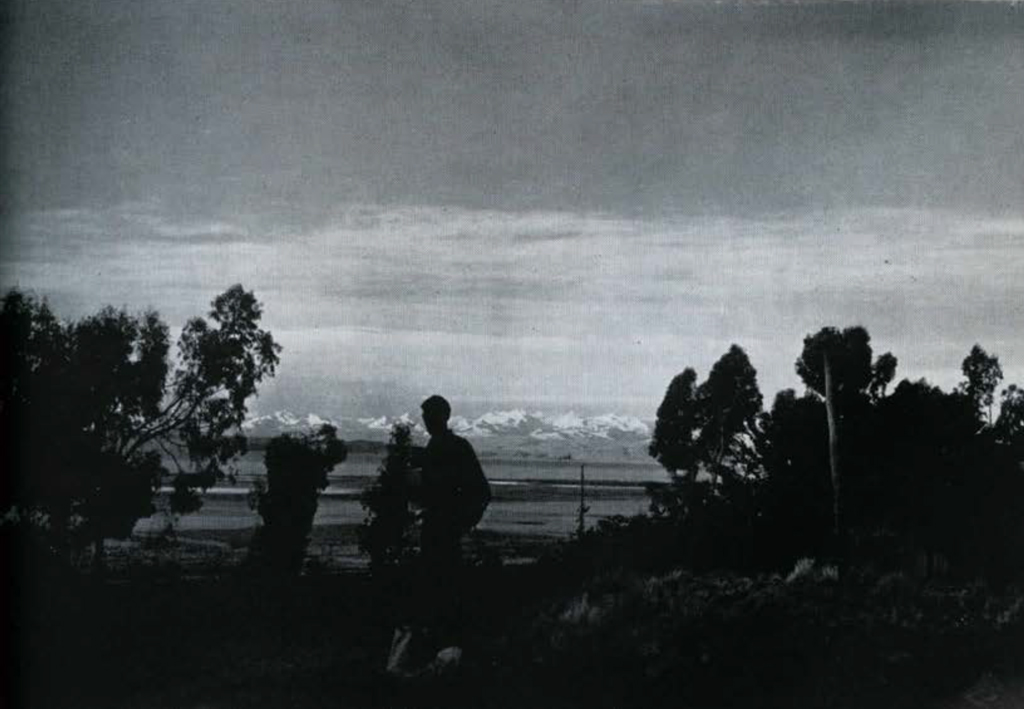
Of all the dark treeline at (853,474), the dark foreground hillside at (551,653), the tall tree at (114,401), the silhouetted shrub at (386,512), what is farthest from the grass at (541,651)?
the silhouetted shrub at (386,512)

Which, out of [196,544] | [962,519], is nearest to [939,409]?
[962,519]

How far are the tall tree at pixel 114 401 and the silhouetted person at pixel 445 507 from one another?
2.82 m

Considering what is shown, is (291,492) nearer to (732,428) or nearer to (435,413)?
(732,428)

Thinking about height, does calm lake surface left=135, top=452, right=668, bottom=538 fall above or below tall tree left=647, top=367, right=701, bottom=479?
below

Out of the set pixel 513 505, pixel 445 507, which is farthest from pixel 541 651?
pixel 513 505

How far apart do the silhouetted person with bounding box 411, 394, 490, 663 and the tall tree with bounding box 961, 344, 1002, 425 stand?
14.8ft

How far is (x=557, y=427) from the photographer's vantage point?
9523 mm

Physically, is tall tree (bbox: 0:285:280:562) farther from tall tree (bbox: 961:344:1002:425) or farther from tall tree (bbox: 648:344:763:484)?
tall tree (bbox: 961:344:1002:425)

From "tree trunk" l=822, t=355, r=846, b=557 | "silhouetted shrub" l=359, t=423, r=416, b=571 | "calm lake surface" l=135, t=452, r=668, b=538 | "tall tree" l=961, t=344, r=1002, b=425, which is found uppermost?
"tall tree" l=961, t=344, r=1002, b=425

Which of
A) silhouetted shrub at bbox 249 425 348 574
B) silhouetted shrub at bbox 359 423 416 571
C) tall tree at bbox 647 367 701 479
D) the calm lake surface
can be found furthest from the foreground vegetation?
the calm lake surface

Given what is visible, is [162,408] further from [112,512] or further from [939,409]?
[939,409]

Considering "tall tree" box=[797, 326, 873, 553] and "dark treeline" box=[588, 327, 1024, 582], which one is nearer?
"tall tree" box=[797, 326, 873, 553]

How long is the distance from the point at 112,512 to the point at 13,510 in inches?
129

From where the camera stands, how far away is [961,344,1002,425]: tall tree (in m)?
6.38
